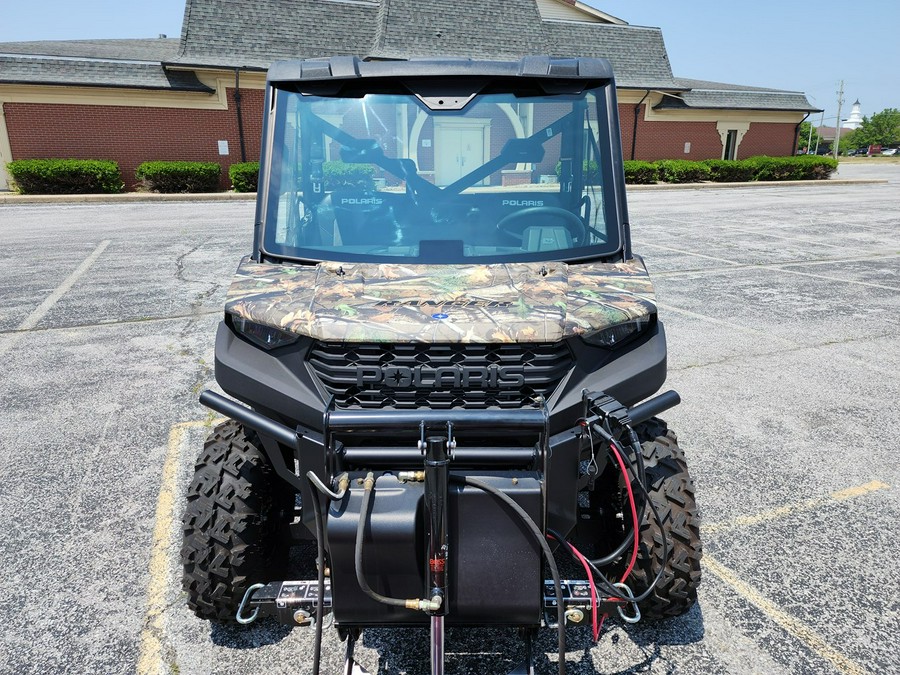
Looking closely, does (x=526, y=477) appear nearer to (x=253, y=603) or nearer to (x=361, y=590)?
(x=361, y=590)

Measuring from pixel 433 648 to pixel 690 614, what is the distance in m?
1.42

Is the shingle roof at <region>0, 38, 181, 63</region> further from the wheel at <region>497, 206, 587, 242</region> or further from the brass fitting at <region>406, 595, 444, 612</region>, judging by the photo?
the brass fitting at <region>406, 595, 444, 612</region>

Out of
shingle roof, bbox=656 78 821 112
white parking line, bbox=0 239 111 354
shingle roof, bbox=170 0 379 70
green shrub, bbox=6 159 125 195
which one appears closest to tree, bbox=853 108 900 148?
shingle roof, bbox=656 78 821 112

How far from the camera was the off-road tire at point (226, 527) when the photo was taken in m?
2.61

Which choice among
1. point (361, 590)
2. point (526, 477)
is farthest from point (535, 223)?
point (361, 590)

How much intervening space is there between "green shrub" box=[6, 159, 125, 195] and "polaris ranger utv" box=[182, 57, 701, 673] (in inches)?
916

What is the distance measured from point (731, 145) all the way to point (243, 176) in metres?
26.4

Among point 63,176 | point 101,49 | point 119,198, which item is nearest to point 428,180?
point 119,198

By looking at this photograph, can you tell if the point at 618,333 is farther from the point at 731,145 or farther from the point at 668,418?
the point at 731,145

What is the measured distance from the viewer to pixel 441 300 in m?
2.49

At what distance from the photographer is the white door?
3.00 meters

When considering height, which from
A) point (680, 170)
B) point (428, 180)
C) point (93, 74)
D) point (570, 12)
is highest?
point (570, 12)

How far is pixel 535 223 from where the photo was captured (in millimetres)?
3045

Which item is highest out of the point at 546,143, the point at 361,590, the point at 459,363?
the point at 546,143
